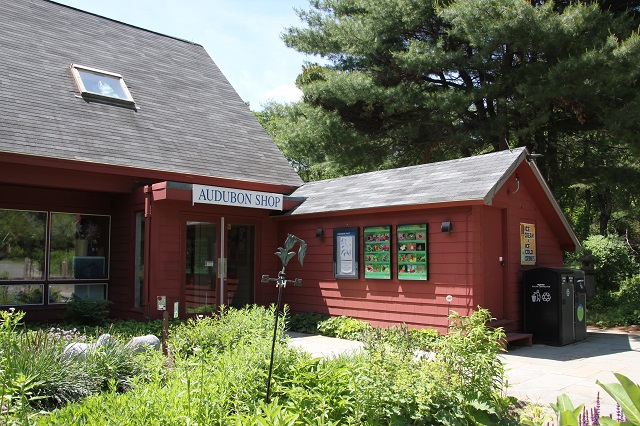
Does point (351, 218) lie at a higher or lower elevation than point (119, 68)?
lower

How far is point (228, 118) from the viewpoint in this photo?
46.9 ft

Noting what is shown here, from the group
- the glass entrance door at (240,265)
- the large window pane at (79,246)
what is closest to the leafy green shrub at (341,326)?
the glass entrance door at (240,265)

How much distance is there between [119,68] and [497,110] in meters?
10.4

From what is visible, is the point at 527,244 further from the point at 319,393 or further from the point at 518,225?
the point at 319,393

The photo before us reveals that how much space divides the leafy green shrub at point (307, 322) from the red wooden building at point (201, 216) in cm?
25

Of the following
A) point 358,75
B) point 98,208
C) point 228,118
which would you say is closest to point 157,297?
point 98,208

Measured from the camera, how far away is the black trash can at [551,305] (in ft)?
30.3

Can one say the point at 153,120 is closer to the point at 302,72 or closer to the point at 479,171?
the point at 479,171

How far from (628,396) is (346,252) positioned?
9254 mm

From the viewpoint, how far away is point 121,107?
469 inches

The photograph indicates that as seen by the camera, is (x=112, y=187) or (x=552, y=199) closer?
(x=112, y=187)

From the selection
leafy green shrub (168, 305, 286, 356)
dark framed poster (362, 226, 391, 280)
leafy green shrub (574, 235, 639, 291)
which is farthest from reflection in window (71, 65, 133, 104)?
leafy green shrub (574, 235, 639, 291)

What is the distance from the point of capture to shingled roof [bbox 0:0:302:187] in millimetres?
10078

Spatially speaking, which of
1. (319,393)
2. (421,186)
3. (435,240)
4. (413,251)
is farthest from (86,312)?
(319,393)
